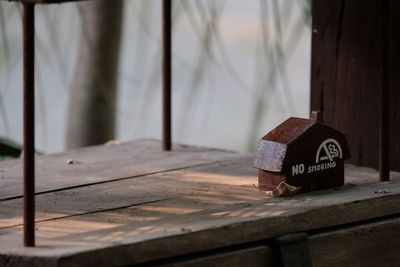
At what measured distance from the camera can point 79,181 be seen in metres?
2.94

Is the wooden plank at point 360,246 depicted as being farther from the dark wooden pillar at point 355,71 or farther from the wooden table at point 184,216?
the dark wooden pillar at point 355,71

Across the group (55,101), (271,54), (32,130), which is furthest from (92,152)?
(55,101)

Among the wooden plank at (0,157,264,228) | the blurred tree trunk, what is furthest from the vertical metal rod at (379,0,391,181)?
the blurred tree trunk

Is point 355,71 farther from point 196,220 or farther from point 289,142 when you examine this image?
point 196,220

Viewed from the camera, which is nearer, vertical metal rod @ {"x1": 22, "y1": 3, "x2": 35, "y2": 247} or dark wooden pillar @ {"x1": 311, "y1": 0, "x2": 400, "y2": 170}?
vertical metal rod @ {"x1": 22, "y1": 3, "x2": 35, "y2": 247}

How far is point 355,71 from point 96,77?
96cm

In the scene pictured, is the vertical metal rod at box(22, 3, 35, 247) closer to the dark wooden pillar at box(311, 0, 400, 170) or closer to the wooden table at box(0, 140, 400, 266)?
the wooden table at box(0, 140, 400, 266)

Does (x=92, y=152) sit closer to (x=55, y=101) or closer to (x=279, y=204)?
(x=279, y=204)

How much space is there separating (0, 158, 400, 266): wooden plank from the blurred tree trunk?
816 millimetres

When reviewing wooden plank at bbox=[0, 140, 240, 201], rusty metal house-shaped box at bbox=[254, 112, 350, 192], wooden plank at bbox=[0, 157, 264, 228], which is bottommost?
wooden plank at bbox=[0, 140, 240, 201]

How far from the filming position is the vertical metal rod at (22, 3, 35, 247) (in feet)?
7.13

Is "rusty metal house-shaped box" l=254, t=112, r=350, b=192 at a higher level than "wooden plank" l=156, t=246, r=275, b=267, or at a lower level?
higher

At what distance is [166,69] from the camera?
10.9 ft

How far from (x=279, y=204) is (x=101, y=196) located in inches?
16.2
